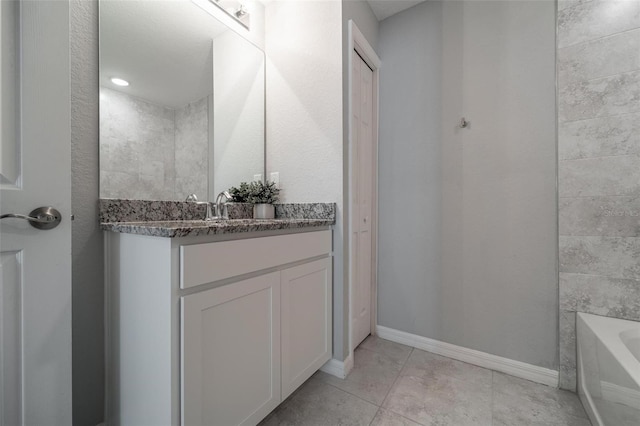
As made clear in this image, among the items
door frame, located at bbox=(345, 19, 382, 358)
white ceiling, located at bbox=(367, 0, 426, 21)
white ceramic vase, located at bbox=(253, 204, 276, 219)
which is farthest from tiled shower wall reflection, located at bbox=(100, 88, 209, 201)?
white ceiling, located at bbox=(367, 0, 426, 21)

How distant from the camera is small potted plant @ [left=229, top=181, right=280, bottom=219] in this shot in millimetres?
1619

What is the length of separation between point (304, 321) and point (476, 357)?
1.19 meters

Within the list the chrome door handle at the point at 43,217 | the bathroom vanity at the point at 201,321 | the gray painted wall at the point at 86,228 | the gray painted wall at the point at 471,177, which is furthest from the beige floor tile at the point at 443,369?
the chrome door handle at the point at 43,217

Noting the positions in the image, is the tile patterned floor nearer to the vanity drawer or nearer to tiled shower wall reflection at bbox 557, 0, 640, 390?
tiled shower wall reflection at bbox 557, 0, 640, 390

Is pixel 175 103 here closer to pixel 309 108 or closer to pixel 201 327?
pixel 309 108

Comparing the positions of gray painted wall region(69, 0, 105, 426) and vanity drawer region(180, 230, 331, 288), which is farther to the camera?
gray painted wall region(69, 0, 105, 426)

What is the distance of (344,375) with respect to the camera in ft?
→ 4.96

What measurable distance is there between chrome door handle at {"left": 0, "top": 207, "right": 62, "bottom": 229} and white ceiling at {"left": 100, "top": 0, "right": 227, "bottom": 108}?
582 mm

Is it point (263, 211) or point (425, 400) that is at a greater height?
point (263, 211)

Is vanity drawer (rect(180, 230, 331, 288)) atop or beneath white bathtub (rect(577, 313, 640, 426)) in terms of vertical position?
atop

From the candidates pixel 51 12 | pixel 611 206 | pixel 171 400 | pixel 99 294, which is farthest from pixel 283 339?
pixel 611 206

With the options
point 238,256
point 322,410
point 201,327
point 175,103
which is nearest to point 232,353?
point 201,327

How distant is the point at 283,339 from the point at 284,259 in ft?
1.18

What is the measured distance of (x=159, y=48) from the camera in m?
1.28
